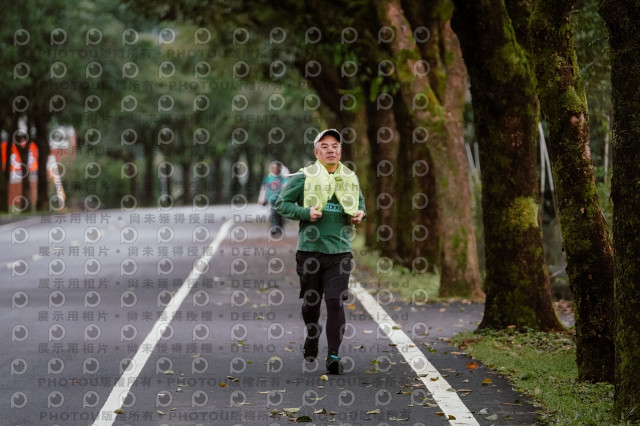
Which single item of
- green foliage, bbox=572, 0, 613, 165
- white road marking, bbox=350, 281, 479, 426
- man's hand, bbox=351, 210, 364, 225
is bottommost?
white road marking, bbox=350, 281, 479, 426

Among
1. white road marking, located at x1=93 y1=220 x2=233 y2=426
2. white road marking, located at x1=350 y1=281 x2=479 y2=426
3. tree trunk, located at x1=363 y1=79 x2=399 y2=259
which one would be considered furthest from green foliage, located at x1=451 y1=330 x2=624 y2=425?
tree trunk, located at x1=363 y1=79 x2=399 y2=259

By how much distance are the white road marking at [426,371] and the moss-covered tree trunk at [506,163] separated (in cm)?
120

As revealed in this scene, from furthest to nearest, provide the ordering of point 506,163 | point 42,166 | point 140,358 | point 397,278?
point 42,166 → point 397,278 → point 506,163 → point 140,358

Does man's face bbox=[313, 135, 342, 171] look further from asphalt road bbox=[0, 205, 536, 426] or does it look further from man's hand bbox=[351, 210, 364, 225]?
asphalt road bbox=[0, 205, 536, 426]

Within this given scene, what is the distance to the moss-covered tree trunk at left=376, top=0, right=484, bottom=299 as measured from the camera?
19.2 metres

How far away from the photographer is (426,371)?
11.0 meters

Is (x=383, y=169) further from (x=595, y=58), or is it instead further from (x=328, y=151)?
(x=328, y=151)

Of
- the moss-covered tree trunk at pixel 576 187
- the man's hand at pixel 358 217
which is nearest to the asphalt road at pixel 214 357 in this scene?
the moss-covered tree trunk at pixel 576 187

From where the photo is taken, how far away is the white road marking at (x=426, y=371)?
29.1 feet

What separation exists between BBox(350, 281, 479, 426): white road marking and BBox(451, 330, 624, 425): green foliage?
1.65ft

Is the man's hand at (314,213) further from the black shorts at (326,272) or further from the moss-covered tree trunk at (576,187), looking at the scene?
the moss-covered tree trunk at (576,187)

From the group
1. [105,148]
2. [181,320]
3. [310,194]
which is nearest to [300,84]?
[181,320]

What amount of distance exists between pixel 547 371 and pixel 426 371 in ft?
3.21

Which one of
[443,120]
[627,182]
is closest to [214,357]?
→ [627,182]
